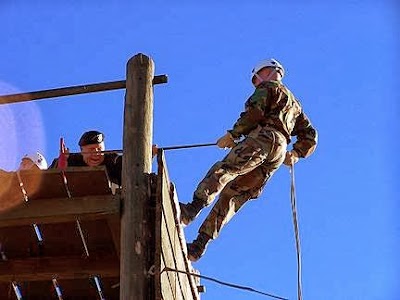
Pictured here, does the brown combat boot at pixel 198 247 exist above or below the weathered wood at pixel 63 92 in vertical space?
below

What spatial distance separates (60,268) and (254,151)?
2176mm

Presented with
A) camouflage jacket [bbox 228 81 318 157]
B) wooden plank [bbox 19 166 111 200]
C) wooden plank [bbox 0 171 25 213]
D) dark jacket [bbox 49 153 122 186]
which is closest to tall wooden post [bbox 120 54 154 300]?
wooden plank [bbox 19 166 111 200]

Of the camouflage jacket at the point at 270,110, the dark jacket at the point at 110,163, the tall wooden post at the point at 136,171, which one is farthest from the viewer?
the camouflage jacket at the point at 270,110

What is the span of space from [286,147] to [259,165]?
0.32m

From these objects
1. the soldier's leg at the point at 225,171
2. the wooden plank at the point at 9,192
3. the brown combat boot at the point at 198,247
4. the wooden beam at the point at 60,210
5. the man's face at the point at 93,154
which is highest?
the man's face at the point at 93,154

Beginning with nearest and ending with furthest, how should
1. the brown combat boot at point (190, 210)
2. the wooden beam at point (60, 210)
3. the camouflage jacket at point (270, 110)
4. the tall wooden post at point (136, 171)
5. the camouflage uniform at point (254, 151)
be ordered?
1. the tall wooden post at point (136, 171)
2. the wooden beam at point (60, 210)
3. the brown combat boot at point (190, 210)
4. the camouflage uniform at point (254, 151)
5. the camouflage jacket at point (270, 110)

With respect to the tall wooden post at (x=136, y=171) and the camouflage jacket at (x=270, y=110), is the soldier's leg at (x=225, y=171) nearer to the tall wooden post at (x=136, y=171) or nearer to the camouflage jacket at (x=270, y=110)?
the camouflage jacket at (x=270, y=110)

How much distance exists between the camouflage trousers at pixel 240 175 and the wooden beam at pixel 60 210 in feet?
4.95

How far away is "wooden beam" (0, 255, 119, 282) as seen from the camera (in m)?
7.30

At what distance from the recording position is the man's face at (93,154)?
8695 millimetres

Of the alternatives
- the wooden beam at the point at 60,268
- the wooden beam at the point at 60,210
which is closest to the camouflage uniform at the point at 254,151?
the wooden beam at the point at 60,268

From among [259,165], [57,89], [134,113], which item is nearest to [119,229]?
[134,113]

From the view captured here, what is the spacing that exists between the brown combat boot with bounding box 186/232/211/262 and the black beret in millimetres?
1217

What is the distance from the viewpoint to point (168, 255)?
708 cm
